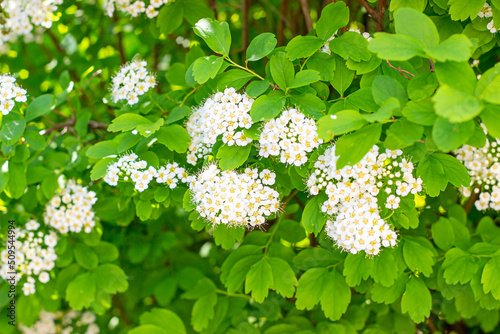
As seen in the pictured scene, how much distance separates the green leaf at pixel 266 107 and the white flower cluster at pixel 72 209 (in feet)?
2.88

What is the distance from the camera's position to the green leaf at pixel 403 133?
130 cm

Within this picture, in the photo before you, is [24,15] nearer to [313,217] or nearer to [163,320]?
[163,320]

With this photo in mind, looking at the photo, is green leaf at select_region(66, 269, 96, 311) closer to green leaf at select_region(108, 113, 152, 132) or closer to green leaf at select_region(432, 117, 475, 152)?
green leaf at select_region(108, 113, 152, 132)

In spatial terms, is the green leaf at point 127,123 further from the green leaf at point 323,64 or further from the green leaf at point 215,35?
the green leaf at point 323,64

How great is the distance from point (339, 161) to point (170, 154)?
28.9 inches

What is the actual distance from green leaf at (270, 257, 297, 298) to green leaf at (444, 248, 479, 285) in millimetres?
540

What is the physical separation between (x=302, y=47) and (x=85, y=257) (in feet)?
4.18

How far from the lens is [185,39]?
110 inches

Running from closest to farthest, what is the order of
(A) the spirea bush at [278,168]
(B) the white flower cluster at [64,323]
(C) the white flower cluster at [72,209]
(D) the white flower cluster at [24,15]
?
(A) the spirea bush at [278,168], (C) the white flower cluster at [72,209], (D) the white flower cluster at [24,15], (B) the white flower cluster at [64,323]

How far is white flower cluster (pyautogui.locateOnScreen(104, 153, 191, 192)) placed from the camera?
169 centimetres

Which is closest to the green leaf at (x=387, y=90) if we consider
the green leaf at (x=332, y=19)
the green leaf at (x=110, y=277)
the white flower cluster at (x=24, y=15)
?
the green leaf at (x=332, y=19)

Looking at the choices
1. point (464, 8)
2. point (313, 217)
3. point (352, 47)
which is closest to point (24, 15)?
point (352, 47)

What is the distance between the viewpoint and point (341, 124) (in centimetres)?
129

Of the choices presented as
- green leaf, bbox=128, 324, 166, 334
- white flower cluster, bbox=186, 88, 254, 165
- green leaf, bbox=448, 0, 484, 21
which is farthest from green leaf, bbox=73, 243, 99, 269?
green leaf, bbox=448, 0, 484, 21
